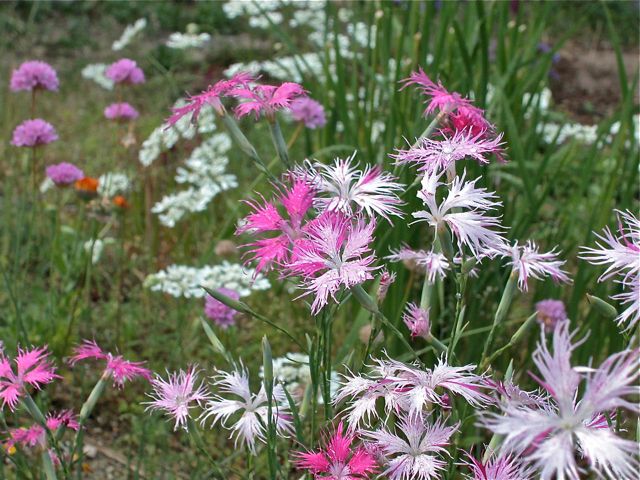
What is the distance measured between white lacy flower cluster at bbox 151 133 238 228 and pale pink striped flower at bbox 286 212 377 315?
1.36 meters

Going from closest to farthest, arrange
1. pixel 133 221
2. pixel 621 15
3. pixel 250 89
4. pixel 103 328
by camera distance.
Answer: pixel 250 89, pixel 103 328, pixel 133 221, pixel 621 15

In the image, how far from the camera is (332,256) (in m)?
0.79

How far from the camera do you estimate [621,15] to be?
640cm

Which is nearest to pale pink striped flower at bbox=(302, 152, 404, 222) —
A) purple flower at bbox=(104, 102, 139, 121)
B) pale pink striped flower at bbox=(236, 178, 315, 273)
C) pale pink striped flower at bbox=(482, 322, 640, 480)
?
pale pink striped flower at bbox=(236, 178, 315, 273)

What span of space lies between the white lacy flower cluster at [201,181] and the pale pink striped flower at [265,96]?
118cm

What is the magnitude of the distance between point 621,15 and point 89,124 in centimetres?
437

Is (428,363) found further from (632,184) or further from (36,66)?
(36,66)

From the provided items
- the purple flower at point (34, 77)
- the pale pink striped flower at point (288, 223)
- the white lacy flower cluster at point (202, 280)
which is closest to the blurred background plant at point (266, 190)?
the white lacy flower cluster at point (202, 280)

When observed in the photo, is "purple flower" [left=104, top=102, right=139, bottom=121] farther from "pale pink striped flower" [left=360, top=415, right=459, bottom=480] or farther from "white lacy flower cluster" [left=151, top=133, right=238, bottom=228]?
"pale pink striped flower" [left=360, top=415, right=459, bottom=480]

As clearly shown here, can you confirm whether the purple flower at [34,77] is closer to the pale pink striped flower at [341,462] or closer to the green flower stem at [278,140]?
the green flower stem at [278,140]

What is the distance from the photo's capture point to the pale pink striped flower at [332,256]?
2.53 ft

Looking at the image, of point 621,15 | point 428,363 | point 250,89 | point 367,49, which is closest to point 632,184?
point 428,363

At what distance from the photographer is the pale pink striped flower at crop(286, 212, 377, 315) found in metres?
0.77

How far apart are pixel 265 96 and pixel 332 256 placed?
0.93 feet
